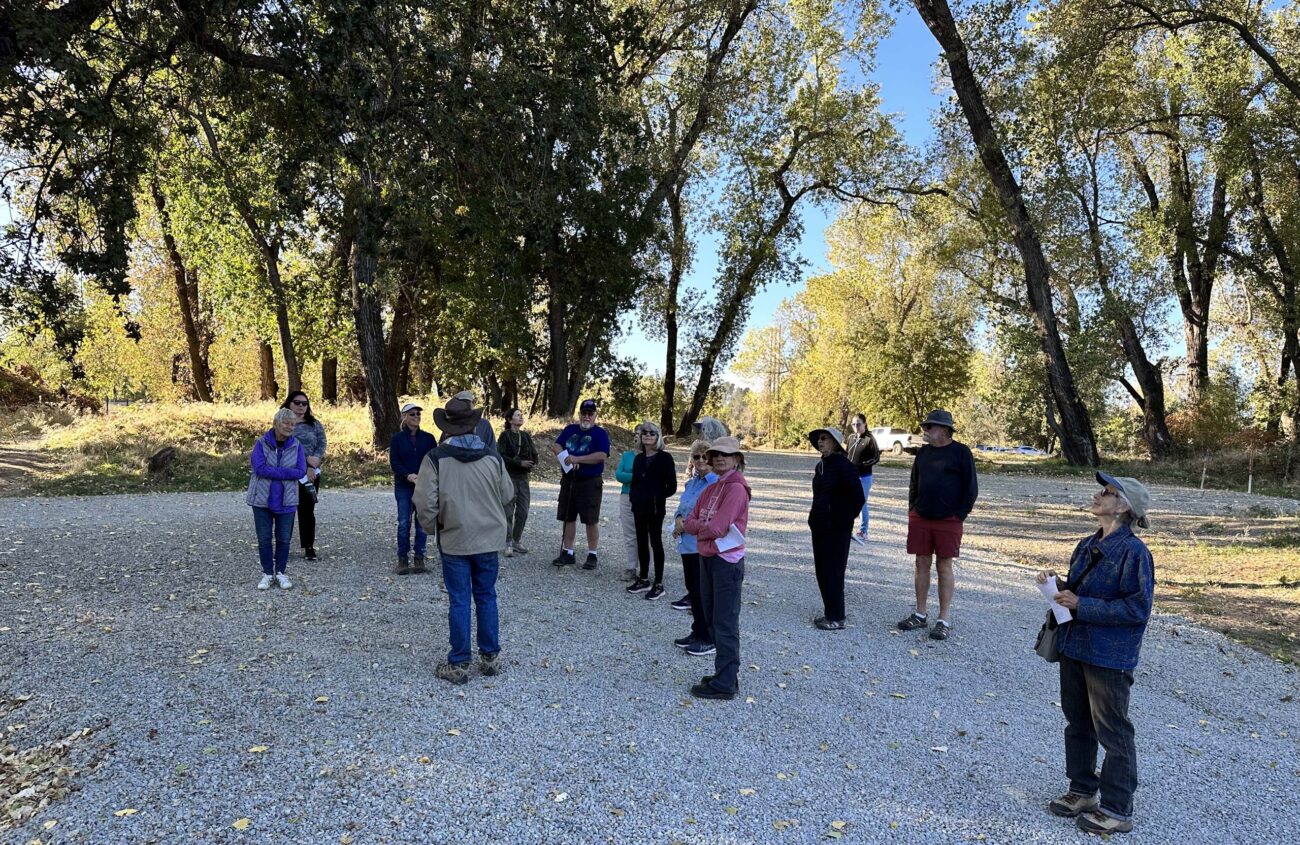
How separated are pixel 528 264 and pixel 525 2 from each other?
41.8 ft

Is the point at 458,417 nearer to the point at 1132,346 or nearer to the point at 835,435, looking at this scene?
the point at 835,435

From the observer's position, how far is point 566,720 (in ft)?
14.9

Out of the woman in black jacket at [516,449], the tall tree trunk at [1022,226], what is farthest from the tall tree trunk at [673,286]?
the woman in black jacket at [516,449]

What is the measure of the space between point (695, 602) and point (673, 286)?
27.6 m

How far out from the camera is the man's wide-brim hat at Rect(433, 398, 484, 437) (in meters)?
4.98

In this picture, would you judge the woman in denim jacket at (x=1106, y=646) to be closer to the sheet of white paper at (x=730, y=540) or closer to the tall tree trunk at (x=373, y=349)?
the sheet of white paper at (x=730, y=540)

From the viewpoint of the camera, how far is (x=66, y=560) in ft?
26.2

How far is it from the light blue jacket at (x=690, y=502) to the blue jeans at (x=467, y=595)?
1511 millimetres

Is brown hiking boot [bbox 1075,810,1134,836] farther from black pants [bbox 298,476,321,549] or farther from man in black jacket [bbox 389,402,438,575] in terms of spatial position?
black pants [bbox 298,476,321,549]

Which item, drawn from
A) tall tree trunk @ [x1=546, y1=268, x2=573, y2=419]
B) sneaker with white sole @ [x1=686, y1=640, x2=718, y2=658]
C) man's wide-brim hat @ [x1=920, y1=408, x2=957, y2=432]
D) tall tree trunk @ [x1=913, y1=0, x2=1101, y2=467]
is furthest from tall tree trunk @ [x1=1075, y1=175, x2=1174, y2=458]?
sneaker with white sole @ [x1=686, y1=640, x2=718, y2=658]

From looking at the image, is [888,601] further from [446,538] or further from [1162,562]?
[1162,562]

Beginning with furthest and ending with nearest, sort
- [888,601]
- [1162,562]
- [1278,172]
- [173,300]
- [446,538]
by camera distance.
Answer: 1. [173,300]
2. [1278,172]
3. [1162,562]
4. [888,601]
5. [446,538]

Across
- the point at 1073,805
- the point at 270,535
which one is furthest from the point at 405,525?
the point at 1073,805

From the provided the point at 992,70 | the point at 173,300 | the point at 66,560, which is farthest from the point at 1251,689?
the point at 173,300
